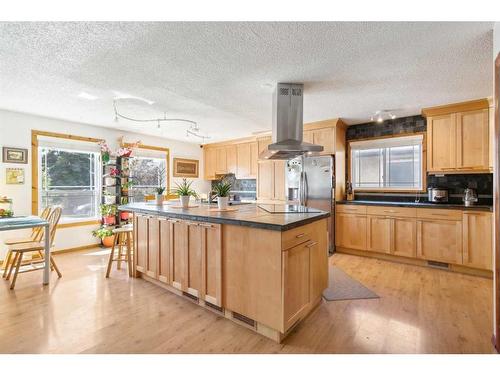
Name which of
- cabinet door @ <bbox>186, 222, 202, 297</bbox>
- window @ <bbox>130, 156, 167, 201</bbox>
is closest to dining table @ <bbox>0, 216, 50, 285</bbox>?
cabinet door @ <bbox>186, 222, 202, 297</bbox>

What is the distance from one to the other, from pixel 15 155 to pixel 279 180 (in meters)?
4.39

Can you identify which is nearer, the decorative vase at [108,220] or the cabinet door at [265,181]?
the decorative vase at [108,220]

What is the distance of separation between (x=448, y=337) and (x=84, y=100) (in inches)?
180

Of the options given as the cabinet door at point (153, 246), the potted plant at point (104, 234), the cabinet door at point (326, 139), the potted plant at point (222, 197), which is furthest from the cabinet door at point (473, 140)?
the potted plant at point (104, 234)

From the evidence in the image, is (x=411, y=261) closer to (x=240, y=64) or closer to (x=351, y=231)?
(x=351, y=231)

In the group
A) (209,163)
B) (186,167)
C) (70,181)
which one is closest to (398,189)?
(209,163)

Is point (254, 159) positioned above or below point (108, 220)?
above

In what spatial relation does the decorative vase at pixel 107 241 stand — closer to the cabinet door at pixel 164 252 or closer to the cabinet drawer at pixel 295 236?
the cabinet door at pixel 164 252

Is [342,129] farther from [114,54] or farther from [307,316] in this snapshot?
[114,54]

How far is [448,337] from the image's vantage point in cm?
189

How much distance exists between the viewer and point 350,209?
13.7 ft

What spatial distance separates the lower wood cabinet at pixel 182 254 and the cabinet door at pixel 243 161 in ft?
10.1

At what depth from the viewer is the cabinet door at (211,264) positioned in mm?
2172
